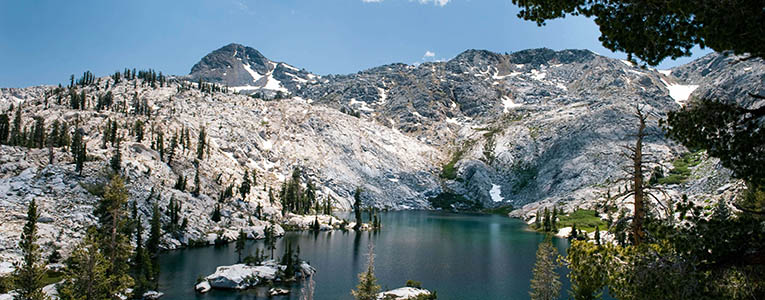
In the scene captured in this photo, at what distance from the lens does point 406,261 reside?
9550cm

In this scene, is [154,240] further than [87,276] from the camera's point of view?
Yes

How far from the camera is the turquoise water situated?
70375mm

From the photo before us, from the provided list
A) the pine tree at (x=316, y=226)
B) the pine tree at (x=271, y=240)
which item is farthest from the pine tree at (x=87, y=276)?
the pine tree at (x=316, y=226)

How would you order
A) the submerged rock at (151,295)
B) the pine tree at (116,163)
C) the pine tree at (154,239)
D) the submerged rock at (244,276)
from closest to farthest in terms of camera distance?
the submerged rock at (151,295) < the submerged rock at (244,276) < the pine tree at (154,239) < the pine tree at (116,163)

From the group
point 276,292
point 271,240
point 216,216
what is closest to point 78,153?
point 216,216

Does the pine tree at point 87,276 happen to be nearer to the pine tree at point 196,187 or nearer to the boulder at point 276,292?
the boulder at point 276,292

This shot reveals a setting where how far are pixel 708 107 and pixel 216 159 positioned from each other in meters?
193

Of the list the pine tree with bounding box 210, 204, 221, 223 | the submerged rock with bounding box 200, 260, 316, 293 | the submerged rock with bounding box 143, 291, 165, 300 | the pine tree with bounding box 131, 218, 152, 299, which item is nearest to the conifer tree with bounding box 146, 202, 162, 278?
the pine tree with bounding box 131, 218, 152, 299

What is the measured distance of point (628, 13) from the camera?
538 inches

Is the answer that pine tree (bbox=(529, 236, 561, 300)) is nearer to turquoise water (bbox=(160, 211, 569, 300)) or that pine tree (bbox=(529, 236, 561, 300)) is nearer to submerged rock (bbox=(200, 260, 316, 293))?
turquoise water (bbox=(160, 211, 569, 300))

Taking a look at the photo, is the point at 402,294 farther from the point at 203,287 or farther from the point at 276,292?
the point at 203,287

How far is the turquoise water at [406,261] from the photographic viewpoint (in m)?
70.4

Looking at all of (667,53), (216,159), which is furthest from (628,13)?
(216,159)

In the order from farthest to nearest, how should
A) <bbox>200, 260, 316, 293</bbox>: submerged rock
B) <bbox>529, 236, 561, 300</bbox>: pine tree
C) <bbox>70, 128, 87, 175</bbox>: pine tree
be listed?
<bbox>70, 128, 87, 175</bbox>: pine tree < <bbox>200, 260, 316, 293</bbox>: submerged rock < <bbox>529, 236, 561, 300</bbox>: pine tree
